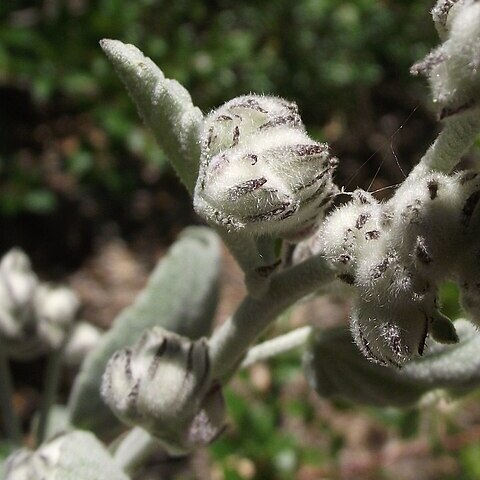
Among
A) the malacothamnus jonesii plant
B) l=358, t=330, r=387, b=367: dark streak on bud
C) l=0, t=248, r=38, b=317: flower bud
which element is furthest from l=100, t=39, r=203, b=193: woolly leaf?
l=0, t=248, r=38, b=317: flower bud

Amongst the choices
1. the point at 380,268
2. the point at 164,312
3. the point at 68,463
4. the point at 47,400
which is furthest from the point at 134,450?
the point at 380,268

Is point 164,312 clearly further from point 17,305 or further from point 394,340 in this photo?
point 394,340

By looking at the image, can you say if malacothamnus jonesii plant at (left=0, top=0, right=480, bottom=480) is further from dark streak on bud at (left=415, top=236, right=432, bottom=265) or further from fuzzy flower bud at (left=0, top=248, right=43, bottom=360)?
fuzzy flower bud at (left=0, top=248, right=43, bottom=360)

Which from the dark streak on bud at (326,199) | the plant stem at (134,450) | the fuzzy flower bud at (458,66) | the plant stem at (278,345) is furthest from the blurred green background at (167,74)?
the fuzzy flower bud at (458,66)

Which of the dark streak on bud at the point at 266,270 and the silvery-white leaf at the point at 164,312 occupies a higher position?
the dark streak on bud at the point at 266,270

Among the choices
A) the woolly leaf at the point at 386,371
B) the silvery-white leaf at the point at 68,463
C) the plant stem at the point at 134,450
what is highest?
the woolly leaf at the point at 386,371

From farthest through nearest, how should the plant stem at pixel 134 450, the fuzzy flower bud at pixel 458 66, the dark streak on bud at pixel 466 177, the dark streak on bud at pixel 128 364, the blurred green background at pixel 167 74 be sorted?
the blurred green background at pixel 167 74 < the plant stem at pixel 134 450 < the dark streak on bud at pixel 128 364 < the dark streak on bud at pixel 466 177 < the fuzzy flower bud at pixel 458 66

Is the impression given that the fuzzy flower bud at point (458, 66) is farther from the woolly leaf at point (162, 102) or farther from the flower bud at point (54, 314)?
the flower bud at point (54, 314)
